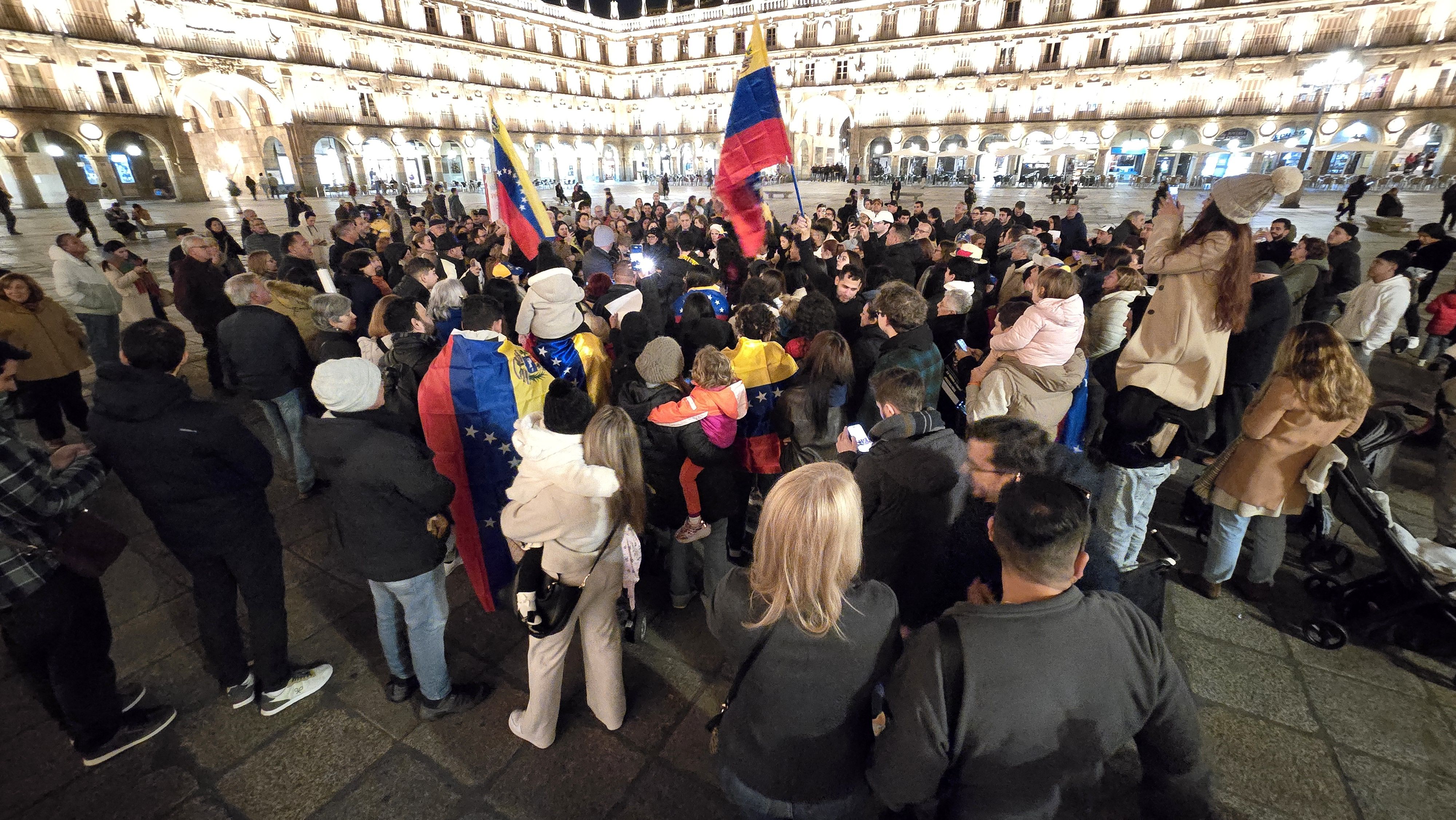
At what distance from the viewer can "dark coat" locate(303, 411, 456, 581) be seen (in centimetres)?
218

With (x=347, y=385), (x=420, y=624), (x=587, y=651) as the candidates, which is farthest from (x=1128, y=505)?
(x=347, y=385)

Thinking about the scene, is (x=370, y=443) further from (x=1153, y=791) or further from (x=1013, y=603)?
(x=1153, y=791)

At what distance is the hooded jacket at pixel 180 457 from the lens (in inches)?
84.9

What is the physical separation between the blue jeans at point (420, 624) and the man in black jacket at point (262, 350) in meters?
2.37

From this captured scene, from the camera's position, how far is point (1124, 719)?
134 centimetres

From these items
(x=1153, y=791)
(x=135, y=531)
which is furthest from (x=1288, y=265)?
(x=135, y=531)

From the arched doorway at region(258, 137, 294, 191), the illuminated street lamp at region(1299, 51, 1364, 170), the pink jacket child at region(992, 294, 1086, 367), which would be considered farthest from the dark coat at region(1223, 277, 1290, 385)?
the arched doorway at region(258, 137, 294, 191)

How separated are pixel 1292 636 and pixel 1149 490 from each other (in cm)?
92

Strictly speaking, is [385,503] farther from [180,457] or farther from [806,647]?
[806,647]

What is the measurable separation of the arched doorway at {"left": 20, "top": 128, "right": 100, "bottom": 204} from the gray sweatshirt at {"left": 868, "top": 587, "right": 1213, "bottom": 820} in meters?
35.6

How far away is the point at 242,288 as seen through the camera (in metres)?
3.81

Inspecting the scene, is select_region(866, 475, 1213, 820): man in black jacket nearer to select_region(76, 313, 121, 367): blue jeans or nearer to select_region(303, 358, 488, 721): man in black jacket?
select_region(303, 358, 488, 721): man in black jacket

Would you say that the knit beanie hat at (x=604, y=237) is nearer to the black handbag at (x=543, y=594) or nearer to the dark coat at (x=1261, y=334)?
the black handbag at (x=543, y=594)

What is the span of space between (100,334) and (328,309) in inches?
187
